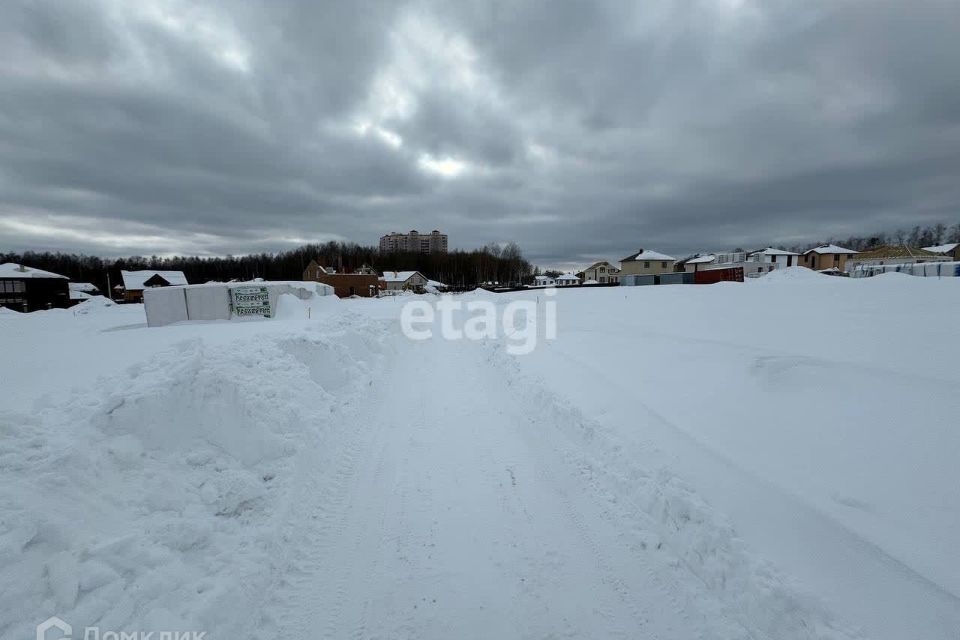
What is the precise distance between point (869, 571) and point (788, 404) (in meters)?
3.36

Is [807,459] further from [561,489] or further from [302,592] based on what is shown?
[302,592]

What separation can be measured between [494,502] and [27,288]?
7817cm

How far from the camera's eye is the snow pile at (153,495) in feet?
9.68

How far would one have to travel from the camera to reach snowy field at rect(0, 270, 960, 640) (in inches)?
122

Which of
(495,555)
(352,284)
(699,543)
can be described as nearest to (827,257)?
(352,284)

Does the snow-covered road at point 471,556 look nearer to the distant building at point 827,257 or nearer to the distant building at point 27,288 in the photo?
the distant building at point 27,288

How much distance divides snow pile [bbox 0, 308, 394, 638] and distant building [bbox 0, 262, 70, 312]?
72043 mm

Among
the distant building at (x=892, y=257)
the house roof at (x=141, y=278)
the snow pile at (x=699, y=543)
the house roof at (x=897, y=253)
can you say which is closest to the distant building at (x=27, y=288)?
the house roof at (x=141, y=278)

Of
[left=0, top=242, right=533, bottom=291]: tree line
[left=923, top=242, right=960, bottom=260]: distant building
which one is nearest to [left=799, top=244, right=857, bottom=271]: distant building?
[left=923, top=242, right=960, bottom=260]: distant building

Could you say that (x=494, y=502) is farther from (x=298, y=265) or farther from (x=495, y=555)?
(x=298, y=265)

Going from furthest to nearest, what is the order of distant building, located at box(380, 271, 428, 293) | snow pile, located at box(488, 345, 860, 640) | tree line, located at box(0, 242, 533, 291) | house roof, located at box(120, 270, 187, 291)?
tree line, located at box(0, 242, 533, 291) → distant building, located at box(380, 271, 428, 293) → house roof, located at box(120, 270, 187, 291) → snow pile, located at box(488, 345, 860, 640)

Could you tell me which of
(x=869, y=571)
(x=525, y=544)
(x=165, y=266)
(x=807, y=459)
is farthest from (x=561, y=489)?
(x=165, y=266)

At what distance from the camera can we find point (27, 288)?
51.2 meters

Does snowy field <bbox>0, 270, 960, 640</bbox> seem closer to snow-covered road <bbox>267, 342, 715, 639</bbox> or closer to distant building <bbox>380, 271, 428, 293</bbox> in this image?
snow-covered road <bbox>267, 342, 715, 639</bbox>
